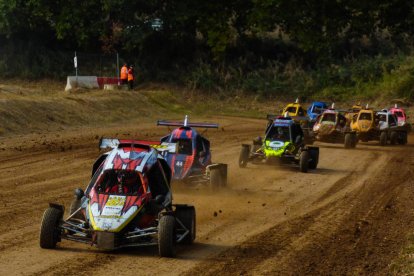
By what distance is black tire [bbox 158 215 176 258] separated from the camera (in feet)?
38.2

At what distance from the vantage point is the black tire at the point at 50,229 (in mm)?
11789

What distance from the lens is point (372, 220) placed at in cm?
1559

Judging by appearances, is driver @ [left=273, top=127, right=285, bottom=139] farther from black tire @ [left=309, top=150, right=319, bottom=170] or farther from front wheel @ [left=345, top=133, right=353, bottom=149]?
front wheel @ [left=345, top=133, right=353, bottom=149]

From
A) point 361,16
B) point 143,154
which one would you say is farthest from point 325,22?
point 143,154

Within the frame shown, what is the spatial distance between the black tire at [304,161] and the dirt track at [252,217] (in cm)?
30

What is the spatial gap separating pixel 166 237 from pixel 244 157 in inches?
484

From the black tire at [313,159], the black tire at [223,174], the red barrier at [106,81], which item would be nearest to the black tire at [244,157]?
the black tire at [313,159]

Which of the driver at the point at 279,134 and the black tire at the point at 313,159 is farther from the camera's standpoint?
the driver at the point at 279,134

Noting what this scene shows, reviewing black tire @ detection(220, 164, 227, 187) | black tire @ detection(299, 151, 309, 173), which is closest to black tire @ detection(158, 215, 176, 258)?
black tire @ detection(220, 164, 227, 187)

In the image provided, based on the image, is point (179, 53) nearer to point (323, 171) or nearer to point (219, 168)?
point (323, 171)

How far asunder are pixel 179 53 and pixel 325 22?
10.8 metres

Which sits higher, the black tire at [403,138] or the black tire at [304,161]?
the black tire at [304,161]

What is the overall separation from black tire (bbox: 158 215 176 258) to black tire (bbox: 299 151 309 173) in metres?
11.4

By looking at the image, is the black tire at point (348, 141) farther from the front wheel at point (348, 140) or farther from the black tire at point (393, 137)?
the black tire at point (393, 137)
